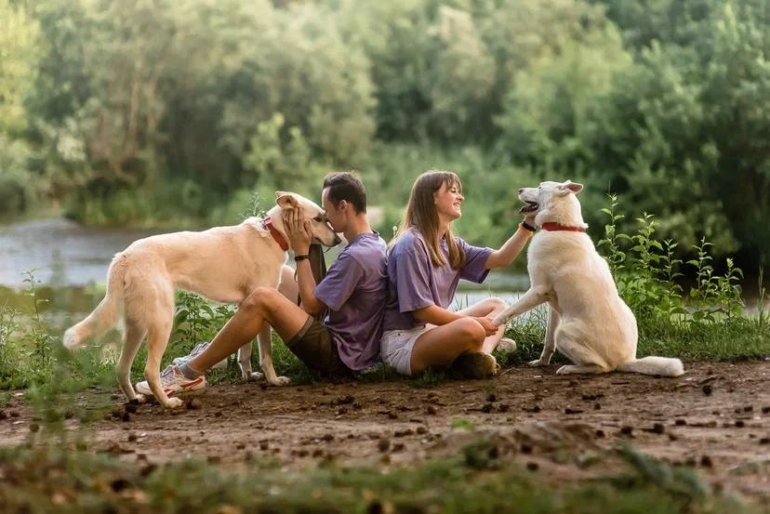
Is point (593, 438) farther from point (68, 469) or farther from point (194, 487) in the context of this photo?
point (68, 469)

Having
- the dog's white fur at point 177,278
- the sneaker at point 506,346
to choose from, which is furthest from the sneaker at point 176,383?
the sneaker at point 506,346

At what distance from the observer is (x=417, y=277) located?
16.6 ft

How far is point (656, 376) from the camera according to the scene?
512 centimetres

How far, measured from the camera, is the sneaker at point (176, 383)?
530 cm

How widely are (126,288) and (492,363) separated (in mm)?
1803

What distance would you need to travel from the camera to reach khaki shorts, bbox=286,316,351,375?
5.18 m

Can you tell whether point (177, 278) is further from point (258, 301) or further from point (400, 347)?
point (400, 347)

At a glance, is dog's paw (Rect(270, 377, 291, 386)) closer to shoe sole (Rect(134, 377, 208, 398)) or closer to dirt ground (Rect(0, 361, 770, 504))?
dirt ground (Rect(0, 361, 770, 504))

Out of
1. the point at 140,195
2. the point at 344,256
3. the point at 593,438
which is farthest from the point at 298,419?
the point at 140,195

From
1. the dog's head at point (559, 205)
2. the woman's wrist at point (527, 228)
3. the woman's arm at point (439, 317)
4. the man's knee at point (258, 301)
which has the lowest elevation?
the woman's arm at point (439, 317)

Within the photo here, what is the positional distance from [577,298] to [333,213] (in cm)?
125

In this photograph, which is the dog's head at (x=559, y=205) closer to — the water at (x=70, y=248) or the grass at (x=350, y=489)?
the grass at (x=350, y=489)

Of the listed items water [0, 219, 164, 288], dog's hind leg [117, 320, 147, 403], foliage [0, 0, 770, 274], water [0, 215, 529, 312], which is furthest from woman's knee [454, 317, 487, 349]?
water [0, 219, 164, 288]

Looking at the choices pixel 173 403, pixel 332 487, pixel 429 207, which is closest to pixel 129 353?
pixel 173 403
